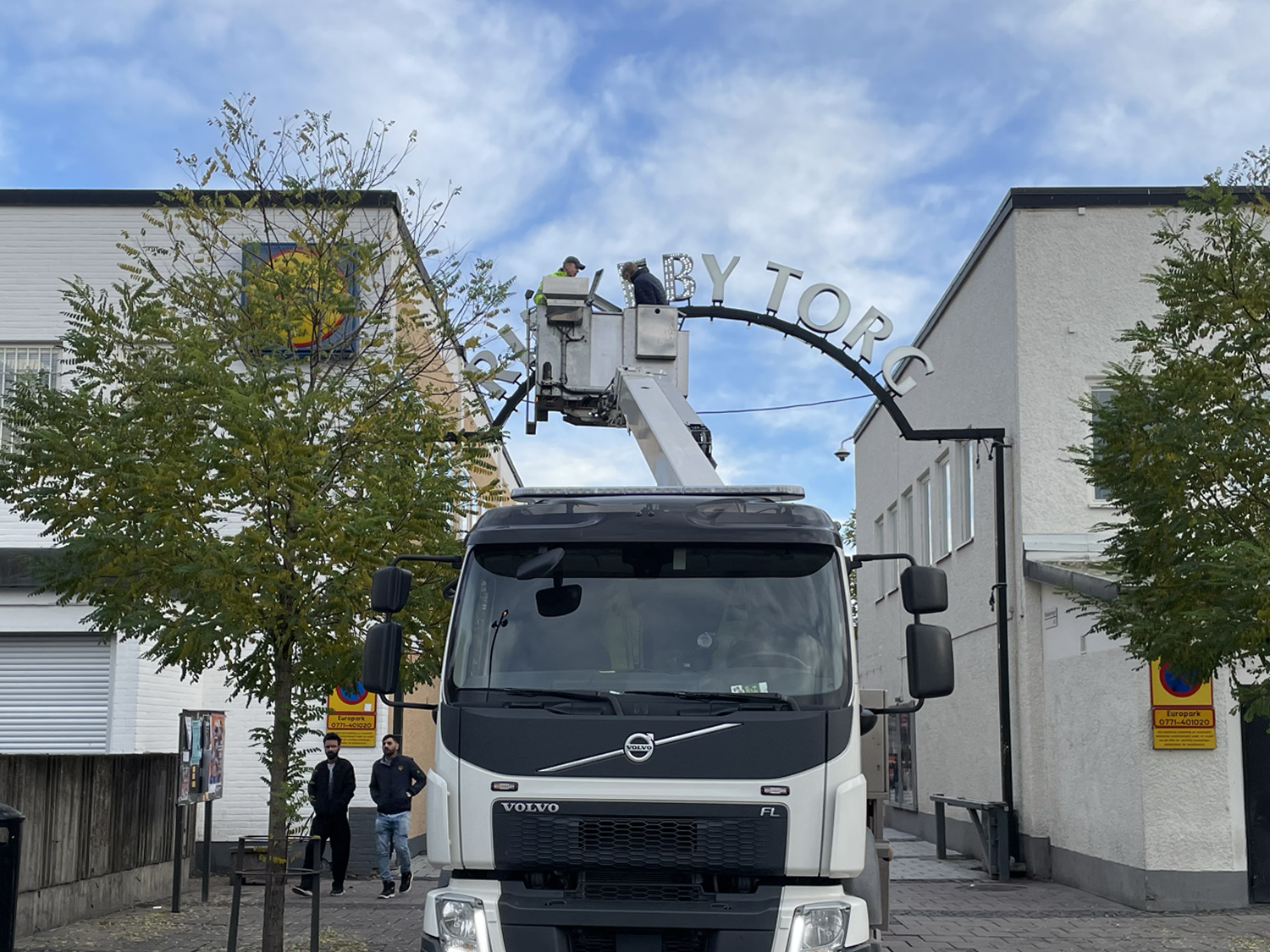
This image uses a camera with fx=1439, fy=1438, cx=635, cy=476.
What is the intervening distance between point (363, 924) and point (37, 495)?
5559 mm

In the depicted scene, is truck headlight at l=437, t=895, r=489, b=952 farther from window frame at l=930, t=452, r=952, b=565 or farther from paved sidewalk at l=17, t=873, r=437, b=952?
window frame at l=930, t=452, r=952, b=565

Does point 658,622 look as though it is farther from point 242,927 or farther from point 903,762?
point 903,762

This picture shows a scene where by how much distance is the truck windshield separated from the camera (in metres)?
7.04

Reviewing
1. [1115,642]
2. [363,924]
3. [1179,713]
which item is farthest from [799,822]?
[1115,642]

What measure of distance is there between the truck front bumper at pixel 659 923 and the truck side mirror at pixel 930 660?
1.18m

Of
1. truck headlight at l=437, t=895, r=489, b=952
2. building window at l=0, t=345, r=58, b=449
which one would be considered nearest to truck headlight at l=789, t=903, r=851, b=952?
truck headlight at l=437, t=895, r=489, b=952

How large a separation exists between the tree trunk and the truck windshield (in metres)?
3.84

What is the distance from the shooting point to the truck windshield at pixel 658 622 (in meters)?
7.04

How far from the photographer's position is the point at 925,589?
24.5 feet

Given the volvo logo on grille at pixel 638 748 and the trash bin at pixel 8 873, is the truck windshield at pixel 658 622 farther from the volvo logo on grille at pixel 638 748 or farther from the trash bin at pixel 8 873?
the trash bin at pixel 8 873

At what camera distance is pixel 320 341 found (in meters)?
12.2

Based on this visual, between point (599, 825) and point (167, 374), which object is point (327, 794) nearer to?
point (167, 374)

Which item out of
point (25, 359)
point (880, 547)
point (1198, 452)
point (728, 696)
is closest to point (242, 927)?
point (728, 696)

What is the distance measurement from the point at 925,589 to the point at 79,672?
14075 mm
